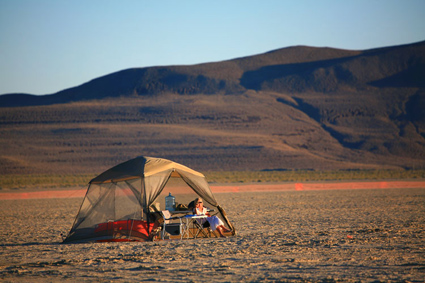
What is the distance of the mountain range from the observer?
85.7 m

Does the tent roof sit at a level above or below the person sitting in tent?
above

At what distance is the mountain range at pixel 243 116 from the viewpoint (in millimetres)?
85688

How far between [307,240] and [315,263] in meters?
3.03

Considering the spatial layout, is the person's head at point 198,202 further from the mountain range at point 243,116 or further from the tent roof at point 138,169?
the mountain range at point 243,116

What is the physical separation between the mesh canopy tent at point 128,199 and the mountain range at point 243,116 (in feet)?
215

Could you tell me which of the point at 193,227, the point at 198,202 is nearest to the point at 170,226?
the point at 193,227

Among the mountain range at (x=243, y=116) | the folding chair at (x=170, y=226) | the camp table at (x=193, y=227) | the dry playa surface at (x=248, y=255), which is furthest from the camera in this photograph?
the mountain range at (x=243, y=116)

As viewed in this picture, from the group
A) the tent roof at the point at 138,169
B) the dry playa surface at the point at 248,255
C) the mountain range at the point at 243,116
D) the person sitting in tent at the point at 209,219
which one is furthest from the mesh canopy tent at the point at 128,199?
the mountain range at the point at 243,116

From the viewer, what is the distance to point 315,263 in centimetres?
1026

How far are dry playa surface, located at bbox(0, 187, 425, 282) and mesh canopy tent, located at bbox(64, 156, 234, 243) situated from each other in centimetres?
49

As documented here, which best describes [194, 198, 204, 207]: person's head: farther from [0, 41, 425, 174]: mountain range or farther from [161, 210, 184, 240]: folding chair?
[0, 41, 425, 174]: mountain range

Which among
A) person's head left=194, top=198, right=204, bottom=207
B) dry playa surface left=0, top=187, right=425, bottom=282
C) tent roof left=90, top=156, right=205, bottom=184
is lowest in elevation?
dry playa surface left=0, top=187, right=425, bottom=282

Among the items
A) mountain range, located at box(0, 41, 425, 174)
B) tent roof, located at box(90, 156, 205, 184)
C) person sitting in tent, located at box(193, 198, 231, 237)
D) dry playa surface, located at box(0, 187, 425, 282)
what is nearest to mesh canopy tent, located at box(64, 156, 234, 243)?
tent roof, located at box(90, 156, 205, 184)

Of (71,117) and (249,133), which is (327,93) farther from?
(71,117)
